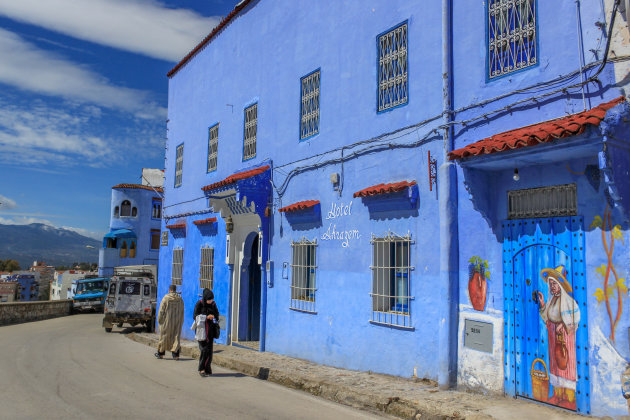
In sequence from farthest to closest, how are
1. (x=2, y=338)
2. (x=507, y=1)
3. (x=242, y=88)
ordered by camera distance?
1. (x=2, y=338)
2. (x=242, y=88)
3. (x=507, y=1)

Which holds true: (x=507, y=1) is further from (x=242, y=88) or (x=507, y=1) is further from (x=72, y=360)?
(x=72, y=360)

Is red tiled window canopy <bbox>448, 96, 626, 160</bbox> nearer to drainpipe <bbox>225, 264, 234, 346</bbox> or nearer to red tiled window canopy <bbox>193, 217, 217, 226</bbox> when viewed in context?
drainpipe <bbox>225, 264, 234, 346</bbox>

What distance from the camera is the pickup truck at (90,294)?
33625 millimetres

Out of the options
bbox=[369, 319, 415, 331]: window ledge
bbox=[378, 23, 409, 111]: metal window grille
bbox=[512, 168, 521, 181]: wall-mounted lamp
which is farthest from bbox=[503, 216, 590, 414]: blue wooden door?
bbox=[378, 23, 409, 111]: metal window grille

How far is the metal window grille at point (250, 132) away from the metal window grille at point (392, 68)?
5.09 m

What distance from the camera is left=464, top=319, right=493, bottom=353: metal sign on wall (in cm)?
698

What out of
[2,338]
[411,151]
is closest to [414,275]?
[411,151]

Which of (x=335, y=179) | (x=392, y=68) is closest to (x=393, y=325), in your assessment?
(x=335, y=179)

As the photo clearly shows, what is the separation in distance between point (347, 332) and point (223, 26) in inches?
415

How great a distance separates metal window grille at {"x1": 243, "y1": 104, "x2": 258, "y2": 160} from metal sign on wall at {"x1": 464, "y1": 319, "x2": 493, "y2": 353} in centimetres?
814

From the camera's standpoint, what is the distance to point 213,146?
1628cm

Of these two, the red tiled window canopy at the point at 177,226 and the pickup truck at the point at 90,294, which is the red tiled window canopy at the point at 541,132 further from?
→ the pickup truck at the point at 90,294

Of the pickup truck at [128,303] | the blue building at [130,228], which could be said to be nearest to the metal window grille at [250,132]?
the pickup truck at [128,303]

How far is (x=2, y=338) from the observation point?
18.0m
